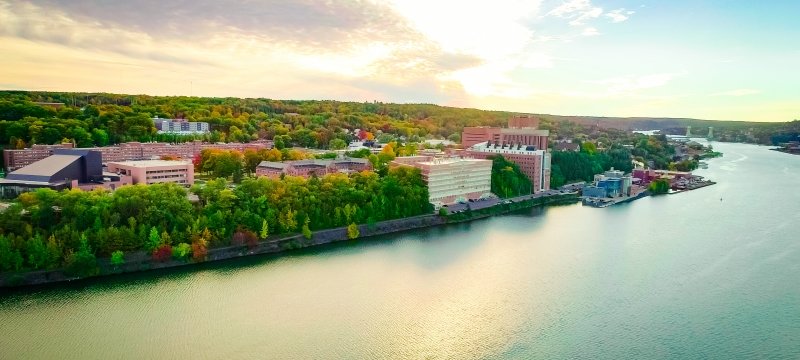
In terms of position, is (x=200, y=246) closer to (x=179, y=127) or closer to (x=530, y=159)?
(x=530, y=159)

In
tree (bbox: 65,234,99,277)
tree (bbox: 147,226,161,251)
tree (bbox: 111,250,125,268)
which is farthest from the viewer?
tree (bbox: 147,226,161,251)

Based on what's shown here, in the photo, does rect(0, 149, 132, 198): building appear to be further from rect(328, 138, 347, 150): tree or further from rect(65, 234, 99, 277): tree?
rect(328, 138, 347, 150): tree

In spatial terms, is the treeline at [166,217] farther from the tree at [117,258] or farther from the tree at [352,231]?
the tree at [352,231]

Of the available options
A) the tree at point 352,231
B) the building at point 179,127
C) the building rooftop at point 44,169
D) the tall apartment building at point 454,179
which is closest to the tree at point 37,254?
the building rooftop at point 44,169

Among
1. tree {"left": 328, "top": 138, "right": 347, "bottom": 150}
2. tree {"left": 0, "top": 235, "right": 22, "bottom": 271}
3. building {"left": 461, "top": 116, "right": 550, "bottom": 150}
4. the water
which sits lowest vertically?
the water

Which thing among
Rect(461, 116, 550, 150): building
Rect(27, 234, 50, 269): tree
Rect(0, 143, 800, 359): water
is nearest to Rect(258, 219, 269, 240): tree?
Rect(0, 143, 800, 359): water
